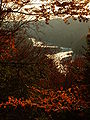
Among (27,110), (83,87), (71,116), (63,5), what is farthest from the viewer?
(27,110)

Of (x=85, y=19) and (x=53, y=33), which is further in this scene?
(x=53, y=33)

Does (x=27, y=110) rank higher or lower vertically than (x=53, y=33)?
lower

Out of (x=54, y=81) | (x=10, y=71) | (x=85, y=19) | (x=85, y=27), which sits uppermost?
(x=85, y=27)

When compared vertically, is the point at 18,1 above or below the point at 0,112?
above

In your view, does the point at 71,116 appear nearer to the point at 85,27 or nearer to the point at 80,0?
the point at 80,0

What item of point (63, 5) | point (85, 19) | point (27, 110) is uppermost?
point (63, 5)

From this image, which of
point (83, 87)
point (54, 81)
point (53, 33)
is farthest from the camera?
point (53, 33)

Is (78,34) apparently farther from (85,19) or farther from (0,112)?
(85,19)


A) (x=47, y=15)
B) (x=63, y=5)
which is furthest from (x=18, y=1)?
(x=63, y=5)

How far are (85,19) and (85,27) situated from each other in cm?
11125

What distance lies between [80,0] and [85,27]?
11113cm

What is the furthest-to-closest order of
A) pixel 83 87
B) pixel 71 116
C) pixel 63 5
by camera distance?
pixel 71 116 < pixel 83 87 < pixel 63 5

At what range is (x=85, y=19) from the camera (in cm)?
439

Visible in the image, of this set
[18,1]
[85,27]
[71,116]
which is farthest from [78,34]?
[18,1]
